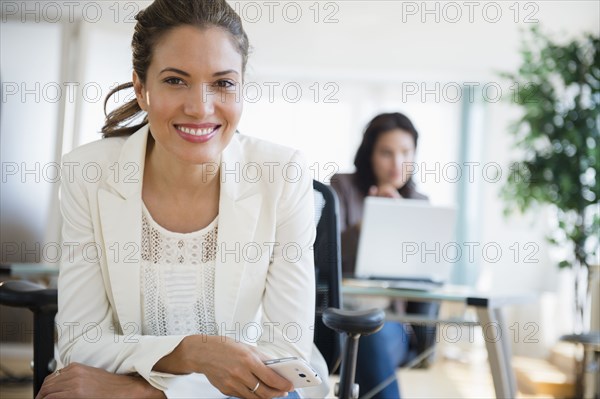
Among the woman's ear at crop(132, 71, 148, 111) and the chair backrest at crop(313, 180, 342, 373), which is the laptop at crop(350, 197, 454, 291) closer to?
the chair backrest at crop(313, 180, 342, 373)

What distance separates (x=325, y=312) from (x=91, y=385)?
44 centimetres

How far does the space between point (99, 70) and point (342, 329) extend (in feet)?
12.4

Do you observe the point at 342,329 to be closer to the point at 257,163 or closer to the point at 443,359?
the point at 257,163

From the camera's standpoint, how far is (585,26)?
415cm

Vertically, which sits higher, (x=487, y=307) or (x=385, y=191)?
(x=385, y=191)

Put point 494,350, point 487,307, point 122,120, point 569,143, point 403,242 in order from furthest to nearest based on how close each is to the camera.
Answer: point 569,143
point 403,242
point 494,350
point 487,307
point 122,120

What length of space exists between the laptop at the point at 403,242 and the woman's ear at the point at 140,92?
1.45 m

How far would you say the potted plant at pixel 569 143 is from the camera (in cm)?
413

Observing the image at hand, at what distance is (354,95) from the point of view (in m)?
7.06

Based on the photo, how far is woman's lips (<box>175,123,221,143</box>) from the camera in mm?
1425

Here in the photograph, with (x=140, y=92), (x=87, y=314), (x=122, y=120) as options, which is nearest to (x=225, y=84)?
(x=140, y=92)

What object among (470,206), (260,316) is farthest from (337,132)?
(260,316)

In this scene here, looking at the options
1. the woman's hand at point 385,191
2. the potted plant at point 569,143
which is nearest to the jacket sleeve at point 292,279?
the woman's hand at point 385,191

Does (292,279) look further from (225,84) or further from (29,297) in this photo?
(29,297)
